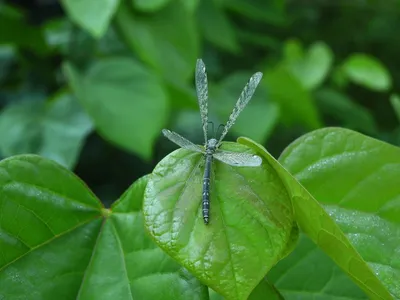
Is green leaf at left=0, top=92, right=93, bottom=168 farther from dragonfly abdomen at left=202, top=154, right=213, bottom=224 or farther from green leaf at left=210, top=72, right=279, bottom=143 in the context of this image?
dragonfly abdomen at left=202, top=154, right=213, bottom=224

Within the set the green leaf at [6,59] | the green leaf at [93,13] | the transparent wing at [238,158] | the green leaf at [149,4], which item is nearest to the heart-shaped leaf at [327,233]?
the transparent wing at [238,158]

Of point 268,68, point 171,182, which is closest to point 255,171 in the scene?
point 171,182

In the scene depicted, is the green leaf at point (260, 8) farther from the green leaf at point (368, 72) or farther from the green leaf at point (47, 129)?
the green leaf at point (47, 129)

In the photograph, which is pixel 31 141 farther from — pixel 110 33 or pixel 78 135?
pixel 110 33

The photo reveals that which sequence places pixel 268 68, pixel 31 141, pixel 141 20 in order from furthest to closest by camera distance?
pixel 268 68 < pixel 141 20 < pixel 31 141

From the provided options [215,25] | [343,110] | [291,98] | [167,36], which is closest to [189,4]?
[167,36]

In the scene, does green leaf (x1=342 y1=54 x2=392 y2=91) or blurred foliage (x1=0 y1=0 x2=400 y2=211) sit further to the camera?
green leaf (x1=342 y1=54 x2=392 y2=91)

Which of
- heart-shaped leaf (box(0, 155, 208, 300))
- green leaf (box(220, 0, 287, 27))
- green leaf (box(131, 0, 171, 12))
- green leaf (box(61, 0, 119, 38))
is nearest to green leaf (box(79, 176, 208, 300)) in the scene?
heart-shaped leaf (box(0, 155, 208, 300))

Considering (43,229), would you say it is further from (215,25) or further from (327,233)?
(215,25)
